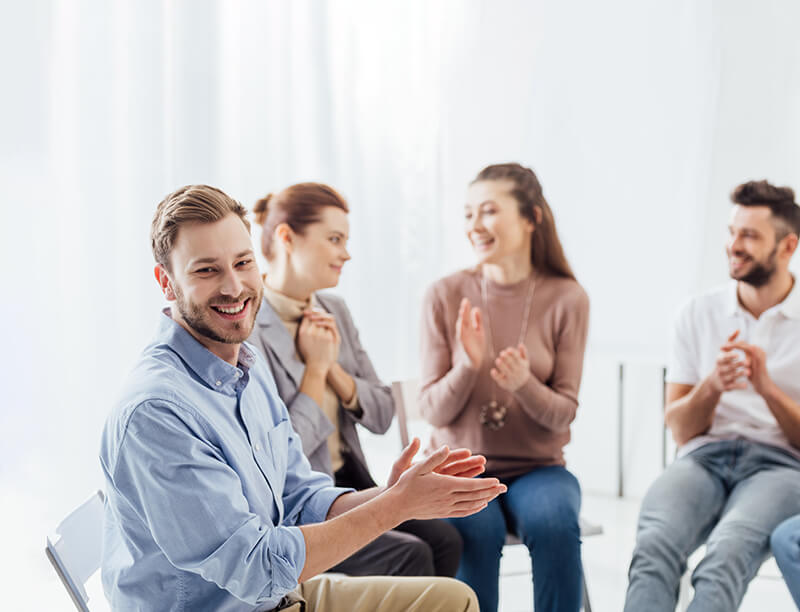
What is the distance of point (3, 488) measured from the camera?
1985 millimetres

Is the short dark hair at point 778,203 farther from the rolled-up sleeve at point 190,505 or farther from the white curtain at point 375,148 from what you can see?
the rolled-up sleeve at point 190,505

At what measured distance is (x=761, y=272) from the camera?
2.26 metres

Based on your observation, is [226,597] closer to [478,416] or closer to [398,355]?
[478,416]

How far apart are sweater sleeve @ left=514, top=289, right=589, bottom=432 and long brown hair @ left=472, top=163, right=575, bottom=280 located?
12 centimetres

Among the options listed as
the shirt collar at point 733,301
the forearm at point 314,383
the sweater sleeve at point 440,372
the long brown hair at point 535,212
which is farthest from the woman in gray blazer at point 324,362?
the shirt collar at point 733,301

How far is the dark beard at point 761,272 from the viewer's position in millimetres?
2256

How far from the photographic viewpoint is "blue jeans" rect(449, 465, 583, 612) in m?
1.89

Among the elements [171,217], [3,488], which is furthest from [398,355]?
[171,217]

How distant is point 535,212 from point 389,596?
1227 millimetres

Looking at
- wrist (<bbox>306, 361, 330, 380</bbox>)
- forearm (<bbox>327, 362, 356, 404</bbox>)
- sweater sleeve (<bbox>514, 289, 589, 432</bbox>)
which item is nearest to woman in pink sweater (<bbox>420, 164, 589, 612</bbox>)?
sweater sleeve (<bbox>514, 289, 589, 432</bbox>)

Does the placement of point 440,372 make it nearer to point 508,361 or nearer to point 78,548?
point 508,361

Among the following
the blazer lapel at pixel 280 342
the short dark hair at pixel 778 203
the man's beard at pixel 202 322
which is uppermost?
the short dark hair at pixel 778 203

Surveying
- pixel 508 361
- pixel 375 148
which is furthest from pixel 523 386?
pixel 375 148

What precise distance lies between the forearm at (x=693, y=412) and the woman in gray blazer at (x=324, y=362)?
0.76 meters
